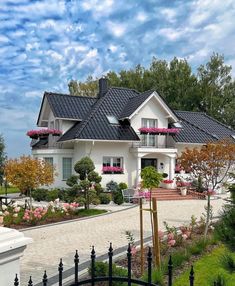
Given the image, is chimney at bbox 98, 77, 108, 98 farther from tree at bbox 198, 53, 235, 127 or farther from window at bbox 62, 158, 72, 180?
tree at bbox 198, 53, 235, 127

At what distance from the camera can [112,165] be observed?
2736cm

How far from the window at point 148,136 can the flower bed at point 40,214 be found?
11.4 metres

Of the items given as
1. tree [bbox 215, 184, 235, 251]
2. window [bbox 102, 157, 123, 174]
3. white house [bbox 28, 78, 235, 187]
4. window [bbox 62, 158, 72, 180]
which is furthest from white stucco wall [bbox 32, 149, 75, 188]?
tree [bbox 215, 184, 235, 251]

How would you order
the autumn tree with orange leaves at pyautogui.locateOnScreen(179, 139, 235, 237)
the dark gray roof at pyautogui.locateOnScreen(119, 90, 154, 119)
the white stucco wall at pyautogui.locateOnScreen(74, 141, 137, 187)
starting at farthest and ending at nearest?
the dark gray roof at pyautogui.locateOnScreen(119, 90, 154, 119)
the white stucco wall at pyautogui.locateOnScreen(74, 141, 137, 187)
the autumn tree with orange leaves at pyautogui.locateOnScreen(179, 139, 235, 237)

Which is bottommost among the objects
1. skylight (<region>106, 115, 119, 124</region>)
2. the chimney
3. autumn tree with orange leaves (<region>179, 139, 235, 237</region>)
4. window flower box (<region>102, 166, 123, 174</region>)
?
window flower box (<region>102, 166, 123, 174</region>)

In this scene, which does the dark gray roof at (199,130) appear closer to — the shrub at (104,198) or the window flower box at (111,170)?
the window flower box at (111,170)

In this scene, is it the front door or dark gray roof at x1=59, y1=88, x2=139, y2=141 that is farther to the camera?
the front door

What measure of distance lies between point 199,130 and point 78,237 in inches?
892

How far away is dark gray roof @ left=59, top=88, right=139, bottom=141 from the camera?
26.1m

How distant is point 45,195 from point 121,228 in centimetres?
1142

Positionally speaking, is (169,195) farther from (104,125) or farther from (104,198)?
(104,125)

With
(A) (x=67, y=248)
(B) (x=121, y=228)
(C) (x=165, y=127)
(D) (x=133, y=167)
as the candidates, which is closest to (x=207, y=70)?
(C) (x=165, y=127)

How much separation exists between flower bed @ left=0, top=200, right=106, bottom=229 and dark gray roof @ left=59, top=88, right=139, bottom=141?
8.80 m

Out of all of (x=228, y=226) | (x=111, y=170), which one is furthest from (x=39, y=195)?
(x=228, y=226)
